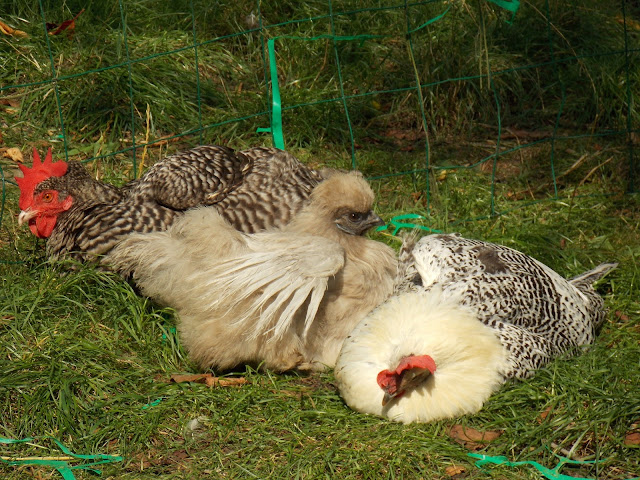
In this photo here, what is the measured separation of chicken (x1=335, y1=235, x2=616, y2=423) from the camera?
3195 mm

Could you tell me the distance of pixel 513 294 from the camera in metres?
3.68

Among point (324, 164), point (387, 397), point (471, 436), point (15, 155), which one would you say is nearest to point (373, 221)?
point (387, 397)

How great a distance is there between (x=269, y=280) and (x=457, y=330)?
2.86 ft

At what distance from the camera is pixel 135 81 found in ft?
18.0

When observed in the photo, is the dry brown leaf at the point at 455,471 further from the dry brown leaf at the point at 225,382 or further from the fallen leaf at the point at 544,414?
the dry brown leaf at the point at 225,382

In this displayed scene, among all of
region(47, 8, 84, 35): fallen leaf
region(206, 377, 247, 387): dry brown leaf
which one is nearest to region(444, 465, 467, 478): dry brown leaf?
region(206, 377, 247, 387): dry brown leaf

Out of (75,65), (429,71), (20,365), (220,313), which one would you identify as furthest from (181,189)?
(429,71)

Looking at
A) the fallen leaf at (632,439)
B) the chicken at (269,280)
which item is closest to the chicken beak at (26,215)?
the chicken at (269,280)

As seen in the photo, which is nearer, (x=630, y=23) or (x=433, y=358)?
(x=433, y=358)

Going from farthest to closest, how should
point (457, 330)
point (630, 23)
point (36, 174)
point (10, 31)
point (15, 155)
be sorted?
point (630, 23) → point (10, 31) → point (15, 155) → point (36, 174) → point (457, 330)

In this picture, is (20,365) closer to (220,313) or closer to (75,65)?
(220,313)

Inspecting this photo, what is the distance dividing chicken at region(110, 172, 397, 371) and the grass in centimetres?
17

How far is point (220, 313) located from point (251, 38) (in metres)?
3.14

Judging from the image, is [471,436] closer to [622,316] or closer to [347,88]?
[622,316]
